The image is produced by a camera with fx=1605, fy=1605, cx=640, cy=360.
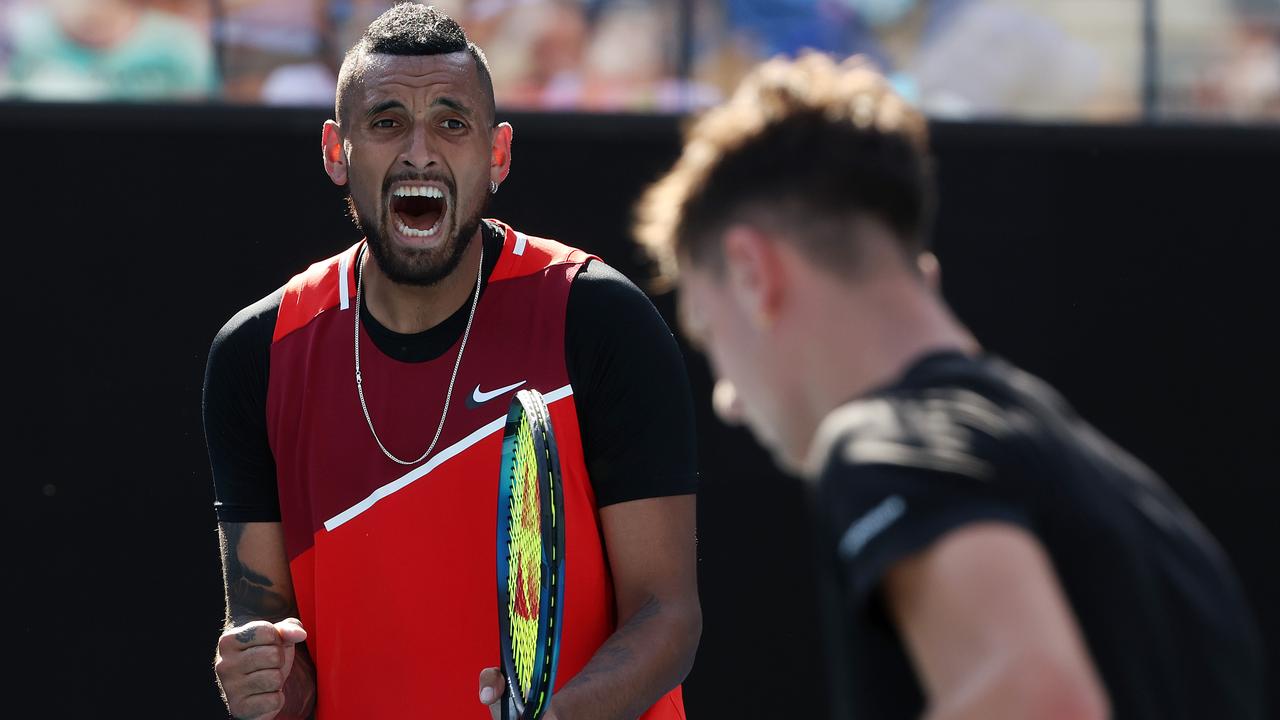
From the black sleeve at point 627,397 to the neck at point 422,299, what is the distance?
23 cm

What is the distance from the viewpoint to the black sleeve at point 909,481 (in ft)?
4.60

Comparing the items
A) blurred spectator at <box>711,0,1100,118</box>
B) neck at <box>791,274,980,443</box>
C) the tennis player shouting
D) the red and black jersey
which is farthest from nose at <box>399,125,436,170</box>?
blurred spectator at <box>711,0,1100,118</box>

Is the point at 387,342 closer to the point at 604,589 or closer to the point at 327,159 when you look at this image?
the point at 327,159

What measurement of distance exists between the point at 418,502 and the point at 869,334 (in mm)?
1605

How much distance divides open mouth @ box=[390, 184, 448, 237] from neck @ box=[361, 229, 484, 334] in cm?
9

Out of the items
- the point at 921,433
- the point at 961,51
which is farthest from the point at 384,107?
the point at 961,51

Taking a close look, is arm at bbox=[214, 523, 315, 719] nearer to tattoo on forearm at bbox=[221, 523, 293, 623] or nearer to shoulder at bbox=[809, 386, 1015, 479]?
tattoo on forearm at bbox=[221, 523, 293, 623]

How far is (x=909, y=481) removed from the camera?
1.43 metres

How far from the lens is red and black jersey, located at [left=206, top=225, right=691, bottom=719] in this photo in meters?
3.03

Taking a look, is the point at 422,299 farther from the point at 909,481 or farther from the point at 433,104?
the point at 909,481

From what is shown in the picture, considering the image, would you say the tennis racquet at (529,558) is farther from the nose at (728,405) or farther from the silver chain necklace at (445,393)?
the nose at (728,405)

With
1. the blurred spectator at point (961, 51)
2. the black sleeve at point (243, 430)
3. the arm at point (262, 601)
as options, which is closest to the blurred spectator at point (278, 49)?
the blurred spectator at point (961, 51)

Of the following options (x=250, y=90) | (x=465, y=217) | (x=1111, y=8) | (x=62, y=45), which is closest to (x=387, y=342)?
(x=465, y=217)

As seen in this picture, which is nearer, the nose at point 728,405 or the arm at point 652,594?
the nose at point 728,405
